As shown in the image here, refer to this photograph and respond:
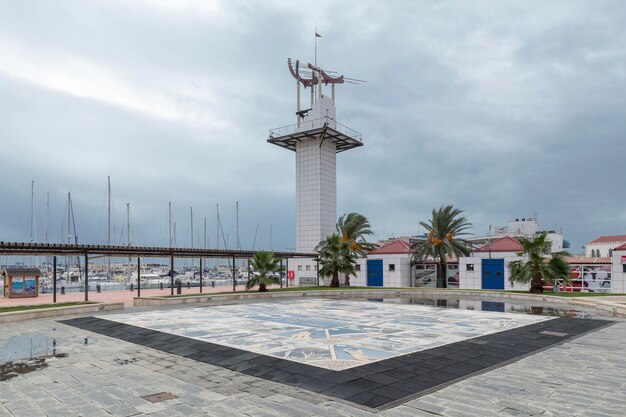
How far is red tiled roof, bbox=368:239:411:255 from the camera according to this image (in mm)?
Answer: 42844

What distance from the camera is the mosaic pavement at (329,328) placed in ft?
37.2

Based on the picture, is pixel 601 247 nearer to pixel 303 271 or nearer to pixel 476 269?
pixel 476 269

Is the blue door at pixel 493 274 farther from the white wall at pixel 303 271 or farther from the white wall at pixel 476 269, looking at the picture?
the white wall at pixel 303 271

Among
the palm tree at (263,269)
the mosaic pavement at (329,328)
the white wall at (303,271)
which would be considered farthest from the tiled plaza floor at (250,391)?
the white wall at (303,271)

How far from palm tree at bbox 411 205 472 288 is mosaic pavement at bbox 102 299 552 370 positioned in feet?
60.0

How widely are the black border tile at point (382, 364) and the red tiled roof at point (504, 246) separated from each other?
23.1m

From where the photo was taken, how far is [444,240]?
1572 inches

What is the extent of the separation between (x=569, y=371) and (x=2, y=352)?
14.0m

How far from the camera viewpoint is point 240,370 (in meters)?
9.45

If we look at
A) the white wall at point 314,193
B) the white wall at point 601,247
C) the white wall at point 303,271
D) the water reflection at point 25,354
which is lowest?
the white wall at point 303,271

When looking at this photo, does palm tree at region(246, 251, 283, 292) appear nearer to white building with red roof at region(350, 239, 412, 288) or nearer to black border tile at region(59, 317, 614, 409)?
white building with red roof at region(350, 239, 412, 288)

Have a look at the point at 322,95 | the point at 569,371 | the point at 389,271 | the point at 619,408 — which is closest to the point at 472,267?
the point at 389,271

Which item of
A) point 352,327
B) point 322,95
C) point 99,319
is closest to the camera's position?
point 352,327

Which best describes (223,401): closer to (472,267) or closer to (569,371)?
(569,371)
